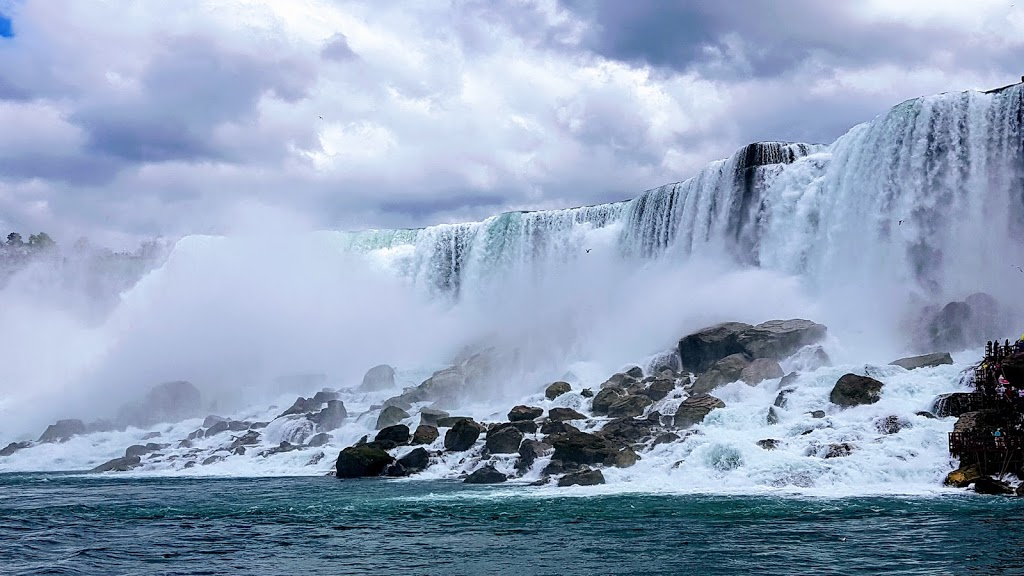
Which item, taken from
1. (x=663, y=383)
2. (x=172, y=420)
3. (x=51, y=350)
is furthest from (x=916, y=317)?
(x=51, y=350)

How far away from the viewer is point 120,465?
107 ft

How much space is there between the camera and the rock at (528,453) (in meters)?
24.6

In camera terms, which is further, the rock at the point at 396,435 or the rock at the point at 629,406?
the rock at the point at 396,435

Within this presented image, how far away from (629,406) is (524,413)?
3.19m

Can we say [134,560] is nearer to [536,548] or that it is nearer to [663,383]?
[536,548]

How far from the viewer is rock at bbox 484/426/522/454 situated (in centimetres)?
2628

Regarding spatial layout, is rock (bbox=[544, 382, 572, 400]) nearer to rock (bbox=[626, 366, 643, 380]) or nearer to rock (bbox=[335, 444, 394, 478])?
rock (bbox=[626, 366, 643, 380])

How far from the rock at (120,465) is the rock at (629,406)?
16640mm

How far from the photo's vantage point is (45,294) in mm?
67500

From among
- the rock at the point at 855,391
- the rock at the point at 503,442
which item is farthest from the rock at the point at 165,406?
the rock at the point at 855,391

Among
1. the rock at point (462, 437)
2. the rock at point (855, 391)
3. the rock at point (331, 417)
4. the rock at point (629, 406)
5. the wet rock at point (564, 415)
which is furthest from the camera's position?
the rock at point (331, 417)

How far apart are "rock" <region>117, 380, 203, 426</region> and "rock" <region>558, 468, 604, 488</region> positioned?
91.0 ft

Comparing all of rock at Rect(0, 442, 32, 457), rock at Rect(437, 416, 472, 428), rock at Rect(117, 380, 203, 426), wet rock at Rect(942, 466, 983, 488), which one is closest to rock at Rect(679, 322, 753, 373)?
rock at Rect(437, 416, 472, 428)

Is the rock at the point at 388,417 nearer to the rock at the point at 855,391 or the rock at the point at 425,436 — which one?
the rock at the point at 425,436
